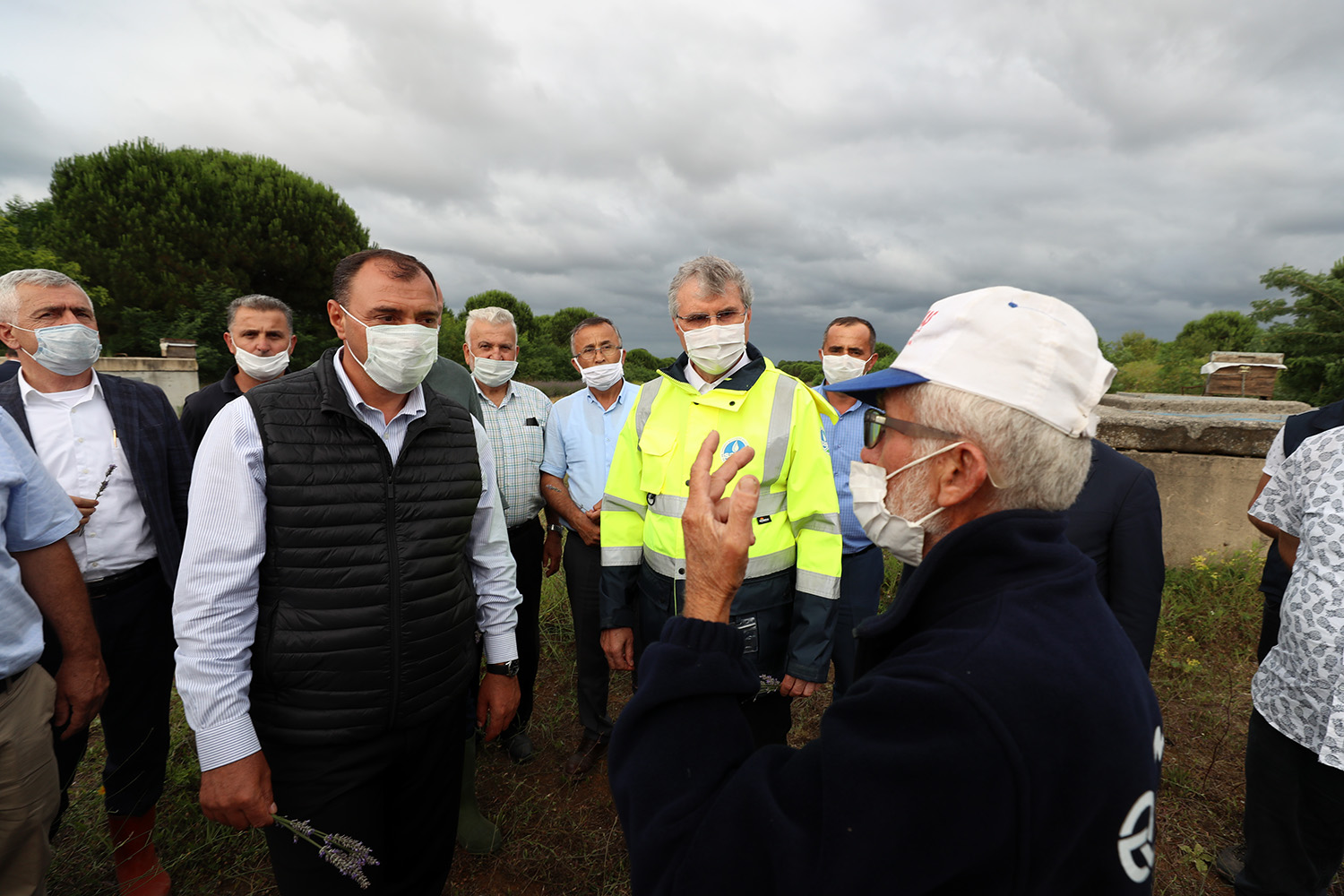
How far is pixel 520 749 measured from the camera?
3.40 m

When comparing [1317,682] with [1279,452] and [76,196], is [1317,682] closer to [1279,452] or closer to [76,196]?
[1279,452]

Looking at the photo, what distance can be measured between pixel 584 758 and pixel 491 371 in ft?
7.76

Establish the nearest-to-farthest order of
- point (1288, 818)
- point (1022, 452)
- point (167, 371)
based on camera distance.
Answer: point (1022, 452) → point (1288, 818) → point (167, 371)

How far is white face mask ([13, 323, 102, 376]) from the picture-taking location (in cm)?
248

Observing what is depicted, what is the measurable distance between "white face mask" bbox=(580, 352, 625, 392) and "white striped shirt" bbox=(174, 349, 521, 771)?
2.24 metres

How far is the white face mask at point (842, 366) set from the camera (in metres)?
4.11

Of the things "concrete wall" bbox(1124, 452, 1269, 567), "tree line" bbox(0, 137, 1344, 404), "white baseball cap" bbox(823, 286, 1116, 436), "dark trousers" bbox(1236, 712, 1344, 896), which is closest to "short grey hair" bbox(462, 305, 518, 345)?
"white baseball cap" bbox(823, 286, 1116, 436)

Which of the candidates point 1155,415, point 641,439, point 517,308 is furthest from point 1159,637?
point 517,308

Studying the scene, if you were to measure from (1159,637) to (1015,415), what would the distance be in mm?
4750

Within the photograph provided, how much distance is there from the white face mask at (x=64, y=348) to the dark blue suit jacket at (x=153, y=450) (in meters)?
0.11

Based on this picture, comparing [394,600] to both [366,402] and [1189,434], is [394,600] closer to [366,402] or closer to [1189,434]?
[366,402]

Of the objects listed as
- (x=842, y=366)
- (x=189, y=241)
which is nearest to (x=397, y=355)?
(x=842, y=366)

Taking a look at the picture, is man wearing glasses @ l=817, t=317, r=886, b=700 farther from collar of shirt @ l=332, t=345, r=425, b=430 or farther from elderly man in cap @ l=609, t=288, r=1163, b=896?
collar of shirt @ l=332, t=345, r=425, b=430

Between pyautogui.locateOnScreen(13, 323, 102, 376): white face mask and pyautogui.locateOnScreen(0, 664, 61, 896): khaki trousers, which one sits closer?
pyautogui.locateOnScreen(0, 664, 61, 896): khaki trousers
